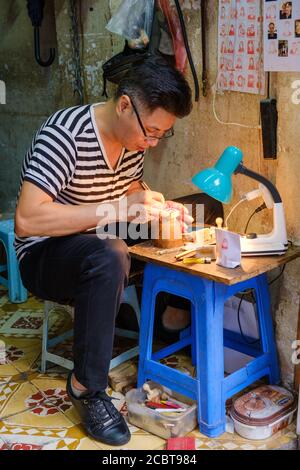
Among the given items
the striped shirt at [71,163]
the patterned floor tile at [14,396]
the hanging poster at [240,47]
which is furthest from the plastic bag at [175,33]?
the patterned floor tile at [14,396]

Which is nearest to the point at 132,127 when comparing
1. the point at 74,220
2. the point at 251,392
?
the point at 74,220

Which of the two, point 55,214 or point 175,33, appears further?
point 175,33

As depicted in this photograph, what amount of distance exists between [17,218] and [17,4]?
287 cm

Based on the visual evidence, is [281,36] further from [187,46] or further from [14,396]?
[14,396]

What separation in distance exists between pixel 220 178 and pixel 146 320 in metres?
0.73

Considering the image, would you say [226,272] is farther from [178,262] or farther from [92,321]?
[92,321]

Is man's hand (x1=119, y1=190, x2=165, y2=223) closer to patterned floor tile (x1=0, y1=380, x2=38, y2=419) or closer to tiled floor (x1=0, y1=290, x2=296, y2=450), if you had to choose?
tiled floor (x1=0, y1=290, x2=296, y2=450)

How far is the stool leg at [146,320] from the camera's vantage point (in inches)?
99.7

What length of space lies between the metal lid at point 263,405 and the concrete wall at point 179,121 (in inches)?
5.6

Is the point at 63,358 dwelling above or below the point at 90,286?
below

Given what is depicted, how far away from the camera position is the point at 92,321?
227 centimetres

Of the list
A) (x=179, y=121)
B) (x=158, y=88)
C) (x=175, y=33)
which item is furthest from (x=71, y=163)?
(x=175, y=33)

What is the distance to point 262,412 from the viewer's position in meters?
2.43

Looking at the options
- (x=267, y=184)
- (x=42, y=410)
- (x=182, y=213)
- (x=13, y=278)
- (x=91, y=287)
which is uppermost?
(x=267, y=184)
